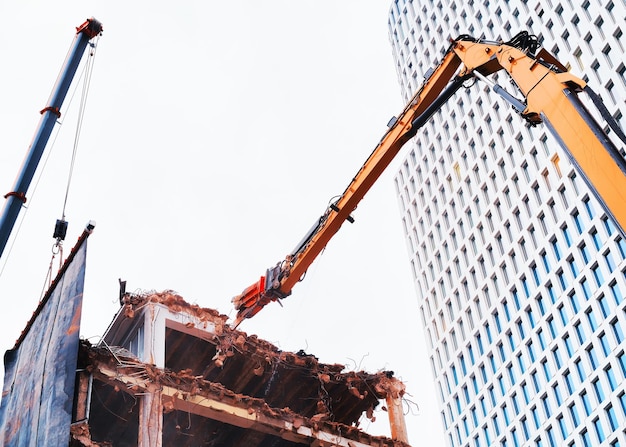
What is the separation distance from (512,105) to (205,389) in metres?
10.3

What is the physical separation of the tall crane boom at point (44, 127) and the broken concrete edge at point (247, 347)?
371 centimetres

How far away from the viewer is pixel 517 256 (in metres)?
73.2

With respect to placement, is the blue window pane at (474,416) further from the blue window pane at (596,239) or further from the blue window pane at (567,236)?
the blue window pane at (596,239)

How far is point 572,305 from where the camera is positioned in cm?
6600

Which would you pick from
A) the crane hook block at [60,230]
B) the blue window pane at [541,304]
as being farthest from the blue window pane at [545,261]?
the crane hook block at [60,230]

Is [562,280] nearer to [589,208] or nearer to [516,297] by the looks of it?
[516,297]

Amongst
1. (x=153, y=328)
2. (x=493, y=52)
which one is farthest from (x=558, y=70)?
(x=153, y=328)

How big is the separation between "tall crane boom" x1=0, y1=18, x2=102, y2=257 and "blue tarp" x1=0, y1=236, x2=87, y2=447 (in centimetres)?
311

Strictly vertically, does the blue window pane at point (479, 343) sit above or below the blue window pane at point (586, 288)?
above

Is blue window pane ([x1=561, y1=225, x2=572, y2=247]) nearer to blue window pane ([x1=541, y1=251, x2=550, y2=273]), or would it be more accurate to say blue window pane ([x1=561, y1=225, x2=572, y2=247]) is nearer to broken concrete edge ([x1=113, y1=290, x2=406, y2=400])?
blue window pane ([x1=541, y1=251, x2=550, y2=273])

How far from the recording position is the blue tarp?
19891mm

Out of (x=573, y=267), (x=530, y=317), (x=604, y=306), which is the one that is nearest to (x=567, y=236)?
(x=573, y=267)

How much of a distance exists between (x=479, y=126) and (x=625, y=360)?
27657 mm

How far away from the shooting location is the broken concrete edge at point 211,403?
22.4 meters
